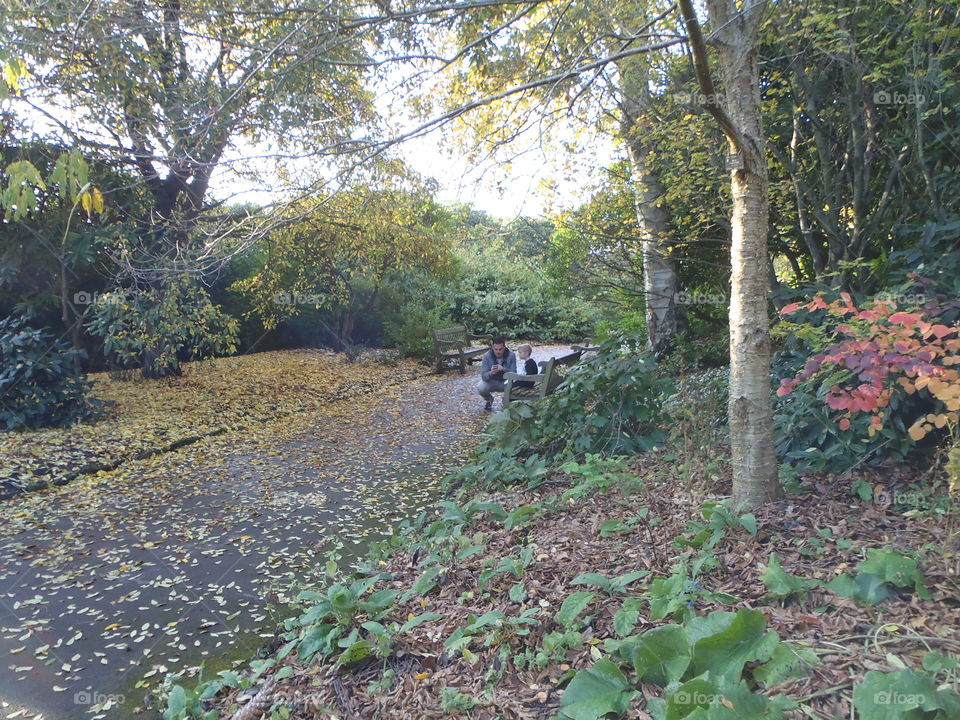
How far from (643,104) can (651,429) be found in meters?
3.66

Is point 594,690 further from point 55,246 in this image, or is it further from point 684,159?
point 55,246

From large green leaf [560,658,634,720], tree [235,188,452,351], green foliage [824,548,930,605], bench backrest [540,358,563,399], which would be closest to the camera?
large green leaf [560,658,634,720]

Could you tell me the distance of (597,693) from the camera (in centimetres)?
223

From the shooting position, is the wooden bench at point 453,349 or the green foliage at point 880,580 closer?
the green foliage at point 880,580

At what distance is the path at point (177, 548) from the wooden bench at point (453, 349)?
5.63 meters

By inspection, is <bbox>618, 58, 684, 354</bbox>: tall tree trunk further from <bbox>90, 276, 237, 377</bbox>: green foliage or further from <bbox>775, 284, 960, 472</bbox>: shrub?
<bbox>90, 276, 237, 377</bbox>: green foliage

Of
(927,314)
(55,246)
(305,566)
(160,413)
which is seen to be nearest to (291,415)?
(160,413)

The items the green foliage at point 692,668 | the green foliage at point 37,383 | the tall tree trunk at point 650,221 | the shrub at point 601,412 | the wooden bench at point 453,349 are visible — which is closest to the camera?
the green foliage at point 692,668

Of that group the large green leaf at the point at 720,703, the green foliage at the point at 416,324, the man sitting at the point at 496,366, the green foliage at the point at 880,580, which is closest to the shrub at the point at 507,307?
the green foliage at the point at 416,324

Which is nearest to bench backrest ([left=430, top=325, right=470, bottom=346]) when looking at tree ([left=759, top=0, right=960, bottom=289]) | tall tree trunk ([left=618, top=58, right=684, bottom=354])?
tall tree trunk ([left=618, top=58, right=684, bottom=354])

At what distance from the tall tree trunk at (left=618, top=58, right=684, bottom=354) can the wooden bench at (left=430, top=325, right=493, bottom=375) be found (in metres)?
6.52

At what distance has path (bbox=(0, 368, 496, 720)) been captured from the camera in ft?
11.4

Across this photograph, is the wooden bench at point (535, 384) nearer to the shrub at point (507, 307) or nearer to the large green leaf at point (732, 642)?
the large green leaf at point (732, 642)

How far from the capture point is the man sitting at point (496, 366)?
9375mm
